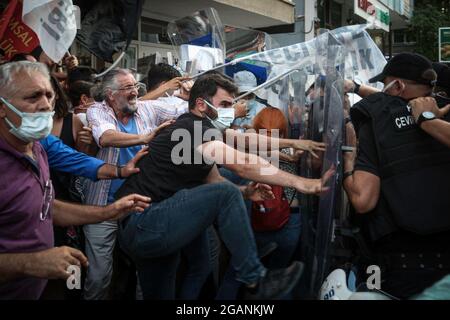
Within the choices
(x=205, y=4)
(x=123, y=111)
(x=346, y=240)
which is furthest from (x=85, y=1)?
(x=205, y=4)

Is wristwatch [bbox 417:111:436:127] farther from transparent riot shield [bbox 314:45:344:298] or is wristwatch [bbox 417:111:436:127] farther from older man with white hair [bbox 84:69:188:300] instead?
older man with white hair [bbox 84:69:188:300]

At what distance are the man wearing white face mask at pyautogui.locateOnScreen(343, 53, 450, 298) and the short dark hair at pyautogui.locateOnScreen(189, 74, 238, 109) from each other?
79 centimetres

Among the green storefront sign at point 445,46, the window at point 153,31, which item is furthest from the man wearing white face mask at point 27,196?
the green storefront sign at point 445,46

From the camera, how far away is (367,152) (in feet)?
8.16

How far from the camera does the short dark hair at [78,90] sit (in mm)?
3797

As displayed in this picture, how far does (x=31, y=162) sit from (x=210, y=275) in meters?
1.29

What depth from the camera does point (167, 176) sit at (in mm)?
2516

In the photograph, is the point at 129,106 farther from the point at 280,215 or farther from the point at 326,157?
the point at 326,157

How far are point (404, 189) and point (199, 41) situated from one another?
3172 millimetres

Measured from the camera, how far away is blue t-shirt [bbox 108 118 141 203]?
3.16m

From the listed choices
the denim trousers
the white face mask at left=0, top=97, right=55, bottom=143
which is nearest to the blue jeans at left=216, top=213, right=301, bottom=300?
the denim trousers

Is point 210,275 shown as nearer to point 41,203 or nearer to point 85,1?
point 41,203

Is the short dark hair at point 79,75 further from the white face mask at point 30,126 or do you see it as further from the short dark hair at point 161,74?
the white face mask at point 30,126

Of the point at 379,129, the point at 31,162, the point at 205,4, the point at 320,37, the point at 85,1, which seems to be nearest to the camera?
the point at 31,162
